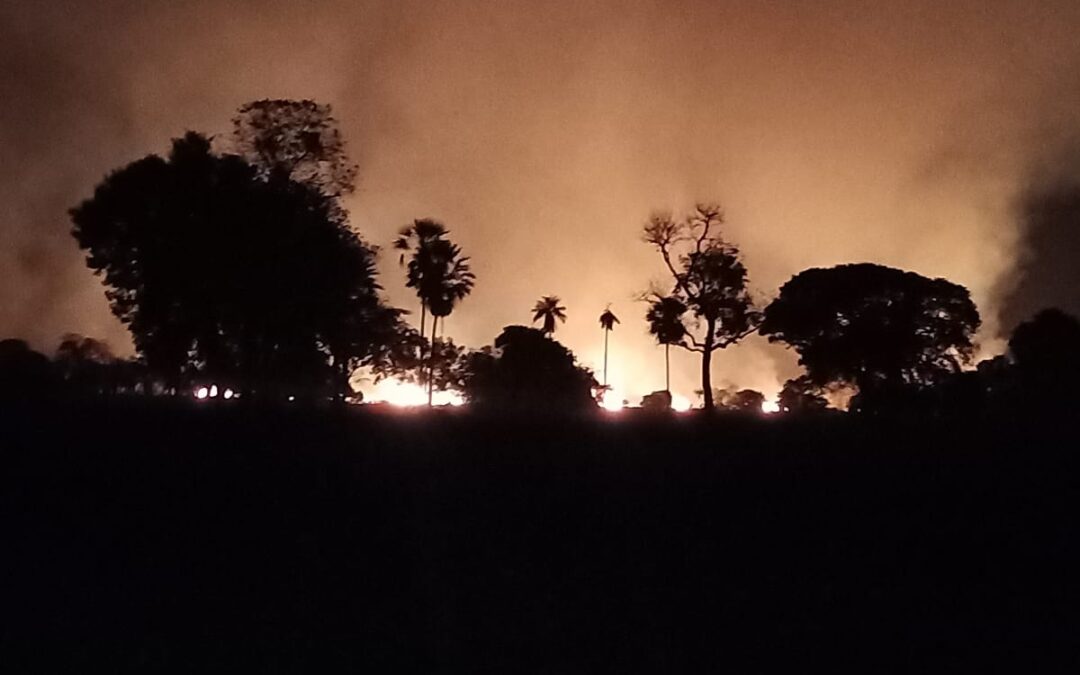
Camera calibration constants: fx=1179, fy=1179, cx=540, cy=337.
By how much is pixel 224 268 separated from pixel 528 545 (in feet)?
64.6

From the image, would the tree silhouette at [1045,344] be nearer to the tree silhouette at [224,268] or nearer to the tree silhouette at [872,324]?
the tree silhouette at [872,324]

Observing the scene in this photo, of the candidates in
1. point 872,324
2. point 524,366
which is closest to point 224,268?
point 872,324

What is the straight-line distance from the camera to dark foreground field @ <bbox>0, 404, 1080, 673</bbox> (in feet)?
39.8

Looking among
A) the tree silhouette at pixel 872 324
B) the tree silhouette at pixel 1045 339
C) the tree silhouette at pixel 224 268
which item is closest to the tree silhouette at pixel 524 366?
the tree silhouette at pixel 872 324

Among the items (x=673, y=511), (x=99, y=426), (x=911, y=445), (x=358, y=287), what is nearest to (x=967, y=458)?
(x=911, y=445)

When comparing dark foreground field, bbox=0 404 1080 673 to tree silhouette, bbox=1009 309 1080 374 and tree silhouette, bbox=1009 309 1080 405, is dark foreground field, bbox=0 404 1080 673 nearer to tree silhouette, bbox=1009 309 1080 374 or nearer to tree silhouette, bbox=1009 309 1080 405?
tree silhouette, bbox=1009 309 1080 405

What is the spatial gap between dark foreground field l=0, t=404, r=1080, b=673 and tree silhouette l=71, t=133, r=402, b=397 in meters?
13.1

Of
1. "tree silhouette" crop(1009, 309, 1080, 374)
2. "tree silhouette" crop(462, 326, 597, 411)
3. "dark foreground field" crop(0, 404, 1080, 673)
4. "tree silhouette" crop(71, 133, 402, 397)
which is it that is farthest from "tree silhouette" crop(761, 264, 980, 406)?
"dark foreground field" crop(0, 404, 1080, 673)

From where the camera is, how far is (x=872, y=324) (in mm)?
50688

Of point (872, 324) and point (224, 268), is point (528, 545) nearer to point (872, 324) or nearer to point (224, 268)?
point (224, 268)

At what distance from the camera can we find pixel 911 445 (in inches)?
712

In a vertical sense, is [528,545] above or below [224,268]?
below

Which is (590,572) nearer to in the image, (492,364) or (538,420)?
(538,420)

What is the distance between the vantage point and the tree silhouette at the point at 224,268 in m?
32.0
